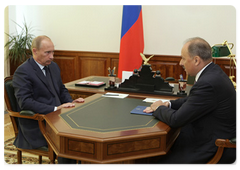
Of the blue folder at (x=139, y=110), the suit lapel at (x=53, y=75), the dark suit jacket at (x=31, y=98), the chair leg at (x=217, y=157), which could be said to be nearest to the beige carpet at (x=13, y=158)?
the dark suit jacket at (x=31, y=98)

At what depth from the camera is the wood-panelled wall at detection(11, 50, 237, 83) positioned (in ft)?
20.3

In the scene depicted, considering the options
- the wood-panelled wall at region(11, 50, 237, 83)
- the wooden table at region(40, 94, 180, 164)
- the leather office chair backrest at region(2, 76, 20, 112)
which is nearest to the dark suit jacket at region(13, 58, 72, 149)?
the leather office chair backrest at region(2, 76, 20, 112)

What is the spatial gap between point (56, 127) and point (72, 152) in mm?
254

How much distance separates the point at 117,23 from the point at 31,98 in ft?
12.6

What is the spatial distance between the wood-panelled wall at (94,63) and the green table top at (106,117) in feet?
10.9

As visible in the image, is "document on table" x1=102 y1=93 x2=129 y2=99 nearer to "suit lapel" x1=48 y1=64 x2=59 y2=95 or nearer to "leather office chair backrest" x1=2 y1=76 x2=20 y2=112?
"suit lapel" x1=48 y1=64 x2=59 y2=95

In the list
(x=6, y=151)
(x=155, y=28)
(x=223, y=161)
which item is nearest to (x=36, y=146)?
(x=6, y=151)

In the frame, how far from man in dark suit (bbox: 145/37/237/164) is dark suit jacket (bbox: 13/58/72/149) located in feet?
4.25

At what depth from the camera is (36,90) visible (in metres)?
3.06

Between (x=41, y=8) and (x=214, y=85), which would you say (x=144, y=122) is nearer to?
(x=214, y=85)

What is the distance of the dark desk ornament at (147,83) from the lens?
3.53 metres

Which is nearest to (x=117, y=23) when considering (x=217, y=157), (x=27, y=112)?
(x=27, y=112)

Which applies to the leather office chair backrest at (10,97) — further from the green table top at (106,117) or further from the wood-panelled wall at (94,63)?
the wood-panelled wall at (94,63)

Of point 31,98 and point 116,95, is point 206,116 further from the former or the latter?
point 31,98
